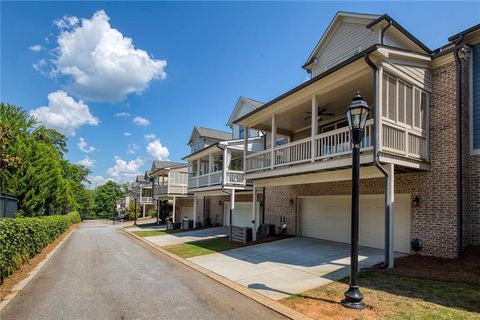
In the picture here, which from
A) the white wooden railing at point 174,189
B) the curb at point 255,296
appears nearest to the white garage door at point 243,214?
the white wooden railing at point 174,189

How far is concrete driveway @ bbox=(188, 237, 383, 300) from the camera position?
756cm

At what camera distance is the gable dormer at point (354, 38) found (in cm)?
1146

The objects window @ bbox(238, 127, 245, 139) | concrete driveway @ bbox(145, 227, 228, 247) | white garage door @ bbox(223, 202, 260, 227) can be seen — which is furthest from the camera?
window @ bbox(238, 127, 245, 139)

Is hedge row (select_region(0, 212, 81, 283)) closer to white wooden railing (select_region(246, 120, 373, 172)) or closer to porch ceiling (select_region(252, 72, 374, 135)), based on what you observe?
white wooden railing (select_region(246, 120, 373, 172))

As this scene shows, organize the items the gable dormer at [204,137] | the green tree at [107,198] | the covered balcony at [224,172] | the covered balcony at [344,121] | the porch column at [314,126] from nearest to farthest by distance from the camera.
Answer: the covered balcony at [344,121] → the porch column at [314,126] → the covered balcony at [224,172] → the gable dormer at [204,137] → the green tree at [107,198]

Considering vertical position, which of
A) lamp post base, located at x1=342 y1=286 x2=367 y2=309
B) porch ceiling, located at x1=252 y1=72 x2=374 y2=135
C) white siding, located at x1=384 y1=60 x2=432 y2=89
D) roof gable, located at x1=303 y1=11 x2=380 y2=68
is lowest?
lamp post base, located at x1=342 y1=286 x2=367 y2=309

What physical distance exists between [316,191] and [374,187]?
3.26m

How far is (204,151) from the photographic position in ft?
73.3

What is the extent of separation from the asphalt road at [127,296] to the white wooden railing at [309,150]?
5209mm

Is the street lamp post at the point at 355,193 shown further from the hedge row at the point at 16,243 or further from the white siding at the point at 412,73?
the hedge row at the point at 16,243

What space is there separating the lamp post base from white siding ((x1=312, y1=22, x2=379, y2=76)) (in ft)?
32.3

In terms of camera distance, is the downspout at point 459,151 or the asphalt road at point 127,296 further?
the downspout at point 459,151

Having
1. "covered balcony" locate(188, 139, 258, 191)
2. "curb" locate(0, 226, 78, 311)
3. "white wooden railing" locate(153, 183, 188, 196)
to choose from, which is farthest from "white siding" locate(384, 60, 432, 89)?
"white wooden railing" locate(153, 183, 188, 196)

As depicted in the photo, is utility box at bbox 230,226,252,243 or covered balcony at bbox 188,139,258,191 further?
covered balcony at bbox 188,139,258,191
